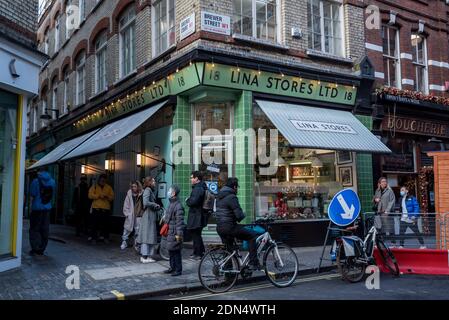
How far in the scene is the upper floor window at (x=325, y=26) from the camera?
12.8 meters

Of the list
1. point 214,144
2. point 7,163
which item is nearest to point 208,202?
point 214,144

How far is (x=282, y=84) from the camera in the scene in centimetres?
1158

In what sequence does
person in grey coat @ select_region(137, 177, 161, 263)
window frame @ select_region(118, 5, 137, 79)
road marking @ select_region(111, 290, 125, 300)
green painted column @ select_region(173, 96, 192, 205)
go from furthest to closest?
window frame @ select_region(118, 5, 137, 79) → green painted column @ select_region(173, 96, 192, 205) → person in grey coat @ select_region(137, 177, 161, 263) → road marking @ select_region(111, 290, 125, 300)

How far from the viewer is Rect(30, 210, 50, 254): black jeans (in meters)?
9.74

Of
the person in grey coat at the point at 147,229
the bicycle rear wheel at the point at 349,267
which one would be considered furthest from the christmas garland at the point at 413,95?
the person in grey coat at the point at 147,229

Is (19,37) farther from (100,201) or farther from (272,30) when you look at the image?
(272,30)

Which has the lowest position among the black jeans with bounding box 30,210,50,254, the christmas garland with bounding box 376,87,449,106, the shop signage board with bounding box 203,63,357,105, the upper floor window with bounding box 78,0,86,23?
the black jeans with bounding box 30,210,50,254

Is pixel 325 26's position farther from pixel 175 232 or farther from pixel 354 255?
pixel 175 232

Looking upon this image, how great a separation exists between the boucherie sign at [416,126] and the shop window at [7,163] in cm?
1036

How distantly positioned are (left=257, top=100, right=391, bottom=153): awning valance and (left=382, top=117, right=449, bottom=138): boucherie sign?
188 cm

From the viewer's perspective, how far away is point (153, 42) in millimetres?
13023

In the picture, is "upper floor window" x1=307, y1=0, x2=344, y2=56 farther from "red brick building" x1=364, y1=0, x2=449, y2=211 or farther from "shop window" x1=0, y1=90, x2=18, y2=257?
"shop window" x1=0, y1=90, x2=18, y2=257

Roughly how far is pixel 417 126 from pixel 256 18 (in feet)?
22.1

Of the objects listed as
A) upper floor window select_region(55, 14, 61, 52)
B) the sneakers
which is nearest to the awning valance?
the sneakers
